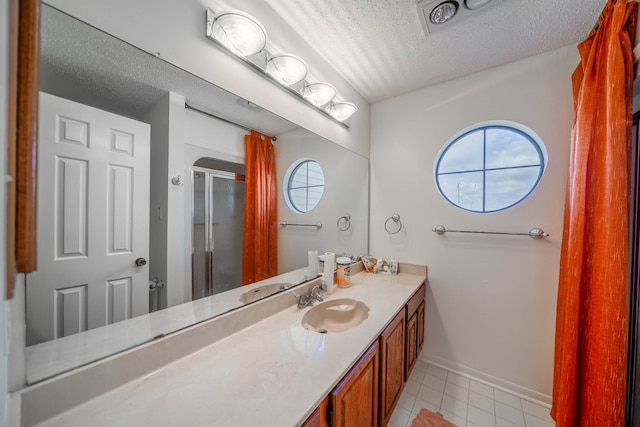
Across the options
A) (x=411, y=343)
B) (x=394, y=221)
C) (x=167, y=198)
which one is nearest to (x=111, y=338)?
(x=167, y=198)

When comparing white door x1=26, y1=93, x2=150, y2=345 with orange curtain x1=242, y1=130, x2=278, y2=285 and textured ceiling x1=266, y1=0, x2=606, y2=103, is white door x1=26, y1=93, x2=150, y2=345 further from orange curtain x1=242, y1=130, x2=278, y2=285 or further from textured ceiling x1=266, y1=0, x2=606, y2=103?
textured ceiling x1=266, y1=0, x2=606, y2=103

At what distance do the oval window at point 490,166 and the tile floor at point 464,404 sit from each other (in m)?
1.33

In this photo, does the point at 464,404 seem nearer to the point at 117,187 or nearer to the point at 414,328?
the point at 414,328

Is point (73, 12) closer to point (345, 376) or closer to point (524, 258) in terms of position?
point (345, 376)

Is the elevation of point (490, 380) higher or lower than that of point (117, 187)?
lower

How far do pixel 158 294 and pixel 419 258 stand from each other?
186cm

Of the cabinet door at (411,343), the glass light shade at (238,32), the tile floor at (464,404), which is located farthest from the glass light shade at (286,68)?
the tile floor at (464,404)

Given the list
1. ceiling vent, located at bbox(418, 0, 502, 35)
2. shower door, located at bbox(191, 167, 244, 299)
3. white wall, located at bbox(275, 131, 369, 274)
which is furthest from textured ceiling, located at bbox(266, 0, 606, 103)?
shower door, located at bbox(191, 167, 244, 299)

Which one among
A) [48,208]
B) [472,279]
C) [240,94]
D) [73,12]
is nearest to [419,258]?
[472,279]

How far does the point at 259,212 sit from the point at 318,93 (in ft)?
2.84

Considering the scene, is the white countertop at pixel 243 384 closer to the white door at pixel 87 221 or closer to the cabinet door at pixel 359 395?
the cabinet door at pixel 359 395

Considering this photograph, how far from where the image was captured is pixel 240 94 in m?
1.10

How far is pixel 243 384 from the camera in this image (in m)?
0.75

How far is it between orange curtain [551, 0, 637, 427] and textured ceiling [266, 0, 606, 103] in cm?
19
